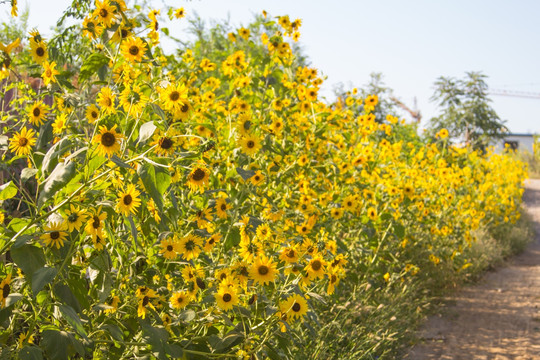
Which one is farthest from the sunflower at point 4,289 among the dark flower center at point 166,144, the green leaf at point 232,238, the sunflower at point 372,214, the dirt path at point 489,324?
the dirt path at point 489,324

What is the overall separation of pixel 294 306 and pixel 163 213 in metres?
0.53

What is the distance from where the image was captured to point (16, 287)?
1759 millimetres

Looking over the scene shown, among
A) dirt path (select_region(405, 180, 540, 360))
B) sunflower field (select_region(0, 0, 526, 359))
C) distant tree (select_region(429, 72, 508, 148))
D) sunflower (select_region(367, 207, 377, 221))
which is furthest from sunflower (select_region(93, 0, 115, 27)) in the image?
distant tree (select_region(429, 72, 508, 148))

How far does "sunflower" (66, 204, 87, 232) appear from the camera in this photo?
1.49 metres

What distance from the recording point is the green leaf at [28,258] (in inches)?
56.7

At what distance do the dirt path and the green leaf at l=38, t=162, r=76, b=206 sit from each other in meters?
3.16

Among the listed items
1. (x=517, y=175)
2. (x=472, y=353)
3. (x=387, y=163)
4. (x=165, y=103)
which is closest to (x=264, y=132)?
(x=165, y=103)

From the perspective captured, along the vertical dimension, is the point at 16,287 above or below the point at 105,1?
below

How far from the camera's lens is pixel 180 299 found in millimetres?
1949

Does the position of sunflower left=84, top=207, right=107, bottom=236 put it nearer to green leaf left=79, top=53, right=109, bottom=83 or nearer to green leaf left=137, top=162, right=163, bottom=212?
green leaf left=137, top=162, right=163, bottom=212

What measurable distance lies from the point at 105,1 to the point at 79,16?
3.08 feet

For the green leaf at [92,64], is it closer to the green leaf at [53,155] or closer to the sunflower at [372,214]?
the green leaf at [53,155]

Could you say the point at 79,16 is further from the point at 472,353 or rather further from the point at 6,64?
the point at 472,353

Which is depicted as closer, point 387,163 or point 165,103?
point 165,103
